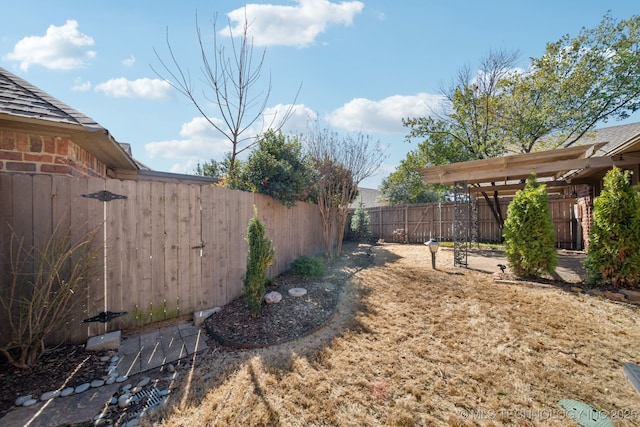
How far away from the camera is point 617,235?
14.3ft

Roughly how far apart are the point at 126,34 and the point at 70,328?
5.19m

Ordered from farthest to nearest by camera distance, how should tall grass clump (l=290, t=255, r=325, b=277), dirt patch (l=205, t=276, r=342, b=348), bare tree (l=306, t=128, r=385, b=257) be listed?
bare tree (l=306, t=128, r=385, b=257) → tall grass clump (l=290, t=255, r=325, b=277) → dirt patch (l=205, t=276, r=342, b=348)

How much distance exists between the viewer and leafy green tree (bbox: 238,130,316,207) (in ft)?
17.6

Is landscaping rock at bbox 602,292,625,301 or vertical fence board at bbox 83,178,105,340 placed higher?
vertical fence board at bbox 83,178,105,340

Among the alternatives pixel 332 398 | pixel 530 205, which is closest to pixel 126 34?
pixel 332 398

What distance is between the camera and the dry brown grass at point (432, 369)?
1.99 metres

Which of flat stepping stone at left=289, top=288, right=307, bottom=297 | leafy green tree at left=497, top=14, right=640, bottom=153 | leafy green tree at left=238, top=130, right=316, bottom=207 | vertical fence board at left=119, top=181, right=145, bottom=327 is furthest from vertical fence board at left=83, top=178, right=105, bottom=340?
leafy green tree at left=497, top=14, right=640, bottom=153

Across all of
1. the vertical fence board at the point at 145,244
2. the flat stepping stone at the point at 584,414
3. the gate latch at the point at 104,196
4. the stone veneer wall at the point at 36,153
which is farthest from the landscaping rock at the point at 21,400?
the flat stepping stone at the point at 584,414

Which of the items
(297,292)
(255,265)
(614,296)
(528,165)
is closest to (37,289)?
(255,265)

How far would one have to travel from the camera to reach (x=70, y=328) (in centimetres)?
284

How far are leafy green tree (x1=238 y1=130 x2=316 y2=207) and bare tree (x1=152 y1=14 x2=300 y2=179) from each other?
1.64 feet

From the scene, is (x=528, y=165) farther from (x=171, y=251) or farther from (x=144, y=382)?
(x=144, y=382)

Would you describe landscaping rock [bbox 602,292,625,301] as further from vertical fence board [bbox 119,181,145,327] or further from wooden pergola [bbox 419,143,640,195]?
vertical fence board [bbox 119,181,145,327]

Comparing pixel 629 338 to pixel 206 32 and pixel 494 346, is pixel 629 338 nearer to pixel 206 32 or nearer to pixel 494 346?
pixel 494 346
